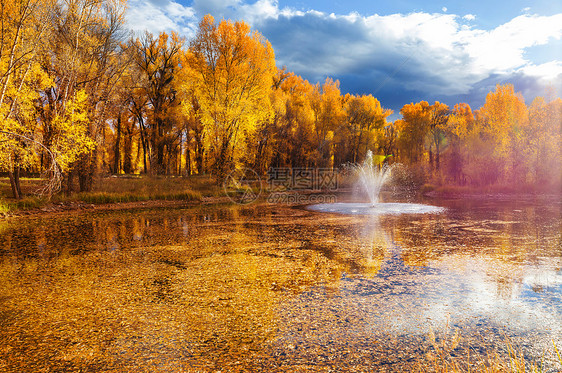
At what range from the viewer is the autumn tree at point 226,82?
22234 mm

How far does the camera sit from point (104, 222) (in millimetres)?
12062

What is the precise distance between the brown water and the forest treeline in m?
5.57

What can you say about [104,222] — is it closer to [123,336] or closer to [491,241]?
[123,336]

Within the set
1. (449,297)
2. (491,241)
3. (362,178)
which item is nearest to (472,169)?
(362,178)

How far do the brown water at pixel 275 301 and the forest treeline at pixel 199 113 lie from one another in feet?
18.3

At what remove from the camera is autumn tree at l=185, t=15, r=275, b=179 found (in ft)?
72.9

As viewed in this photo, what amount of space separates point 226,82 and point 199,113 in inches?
118

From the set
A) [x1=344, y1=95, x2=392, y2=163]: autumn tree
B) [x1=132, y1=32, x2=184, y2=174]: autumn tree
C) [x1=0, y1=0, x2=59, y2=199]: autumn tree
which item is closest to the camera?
[x1=0, y1=0, x2=59, y2=199]: autumn tree

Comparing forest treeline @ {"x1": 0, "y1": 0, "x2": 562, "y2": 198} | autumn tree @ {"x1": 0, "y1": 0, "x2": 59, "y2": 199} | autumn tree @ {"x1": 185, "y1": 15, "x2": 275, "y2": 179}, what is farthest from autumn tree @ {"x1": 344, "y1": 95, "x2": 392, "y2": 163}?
autumn tree @ {"x1": 0, "y1": 0, "x2": 59, "y2": 199}

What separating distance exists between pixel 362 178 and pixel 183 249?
3029cm

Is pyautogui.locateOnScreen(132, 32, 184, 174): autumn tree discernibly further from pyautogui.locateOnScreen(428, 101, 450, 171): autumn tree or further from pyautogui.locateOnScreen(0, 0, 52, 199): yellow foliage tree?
pyautogui.locateOnScreen(428, 101, 450, 171): autumn tree

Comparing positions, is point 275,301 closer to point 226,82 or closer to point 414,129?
point 226,82

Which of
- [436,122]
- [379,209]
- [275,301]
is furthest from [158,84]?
[436,122]

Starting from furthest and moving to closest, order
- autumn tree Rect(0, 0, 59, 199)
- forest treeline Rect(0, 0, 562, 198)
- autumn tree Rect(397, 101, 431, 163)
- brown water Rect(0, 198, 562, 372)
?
autumn tree Rect(397, 101, 431, 163)
forest treeline Rect(0, 0, 562, 198)
autumn tree Rect(0, 0, 59, 199)
brown water Rect(0, 198, 562, 372)
